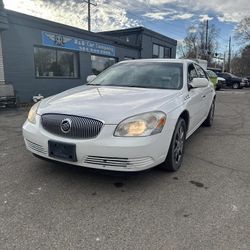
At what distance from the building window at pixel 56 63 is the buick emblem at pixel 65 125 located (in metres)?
10.1

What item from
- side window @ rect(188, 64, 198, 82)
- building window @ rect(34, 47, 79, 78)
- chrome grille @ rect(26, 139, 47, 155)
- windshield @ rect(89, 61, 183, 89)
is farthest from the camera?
building window @ rect(34, 47, 79, 78)

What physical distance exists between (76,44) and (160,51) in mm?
12528

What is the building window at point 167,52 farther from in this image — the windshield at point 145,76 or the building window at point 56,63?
the windshield at point 145,76

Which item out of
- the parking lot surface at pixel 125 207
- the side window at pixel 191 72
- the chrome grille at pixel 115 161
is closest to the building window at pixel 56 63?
the parking lot surface at pixel 125 207

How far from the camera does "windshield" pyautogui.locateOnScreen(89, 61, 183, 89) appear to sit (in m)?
4.15

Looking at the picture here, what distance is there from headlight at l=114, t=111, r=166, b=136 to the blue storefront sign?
423 inches

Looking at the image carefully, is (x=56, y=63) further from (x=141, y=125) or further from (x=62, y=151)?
(x=141, y=125)

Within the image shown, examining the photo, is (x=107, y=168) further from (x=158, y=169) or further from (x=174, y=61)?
(x=174, y=61)

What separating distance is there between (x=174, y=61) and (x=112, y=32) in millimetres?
20234

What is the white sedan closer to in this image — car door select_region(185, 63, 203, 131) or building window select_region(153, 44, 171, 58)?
car door select_region(185, 63, 203, 131)

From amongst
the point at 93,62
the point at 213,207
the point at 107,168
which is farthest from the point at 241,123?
the point at 93,62

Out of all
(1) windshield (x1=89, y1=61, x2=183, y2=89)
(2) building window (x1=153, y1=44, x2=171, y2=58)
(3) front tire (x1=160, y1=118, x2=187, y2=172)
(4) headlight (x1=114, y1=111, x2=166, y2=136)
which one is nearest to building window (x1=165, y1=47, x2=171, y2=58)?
(2) building window (x1=153, y1=44, x2=171, y2=58)

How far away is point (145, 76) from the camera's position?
4.36 metres

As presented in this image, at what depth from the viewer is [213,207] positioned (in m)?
2.82
